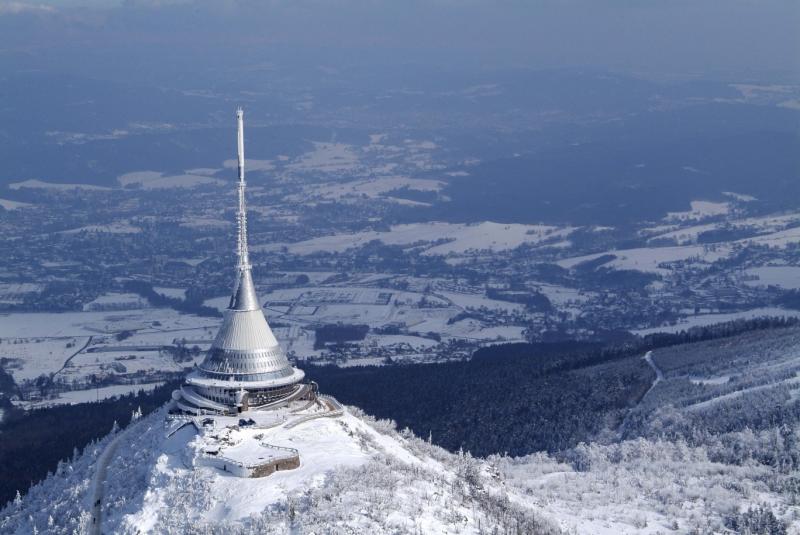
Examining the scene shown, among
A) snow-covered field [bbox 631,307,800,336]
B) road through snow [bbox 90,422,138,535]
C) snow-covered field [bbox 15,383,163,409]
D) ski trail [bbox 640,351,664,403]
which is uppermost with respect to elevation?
road through snow [bbox 90,422,138,535]

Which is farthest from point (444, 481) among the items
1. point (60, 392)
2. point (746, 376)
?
point (60, 392)

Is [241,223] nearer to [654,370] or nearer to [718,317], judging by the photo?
[654,370]

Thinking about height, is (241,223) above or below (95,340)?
above

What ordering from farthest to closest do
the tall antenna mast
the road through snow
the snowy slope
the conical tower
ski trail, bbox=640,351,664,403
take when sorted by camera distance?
ski trail, bbox=640,351,664,403
the tall antenna mast
the conical tower
the road through snow
the snowy slope

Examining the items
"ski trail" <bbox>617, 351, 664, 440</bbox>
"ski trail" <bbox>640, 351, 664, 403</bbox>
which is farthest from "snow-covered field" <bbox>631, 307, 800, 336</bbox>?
"ski trail" <bbox>617, 351, 664, 440</bbox>

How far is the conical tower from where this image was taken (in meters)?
80.3

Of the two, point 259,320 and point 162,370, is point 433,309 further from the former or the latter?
point 259,320

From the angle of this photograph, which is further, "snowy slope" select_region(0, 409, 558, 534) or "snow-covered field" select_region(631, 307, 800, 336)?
"snow-covered field" select_region(631, 307, 800, 336)

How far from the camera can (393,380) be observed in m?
124

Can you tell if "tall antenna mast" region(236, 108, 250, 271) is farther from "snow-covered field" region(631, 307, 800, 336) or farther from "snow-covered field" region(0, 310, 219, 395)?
"snow-covered field" region(631, 307, 800, 336)

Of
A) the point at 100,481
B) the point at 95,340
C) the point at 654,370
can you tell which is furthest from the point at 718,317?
the point at 100,481

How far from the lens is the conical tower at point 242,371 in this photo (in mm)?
80312

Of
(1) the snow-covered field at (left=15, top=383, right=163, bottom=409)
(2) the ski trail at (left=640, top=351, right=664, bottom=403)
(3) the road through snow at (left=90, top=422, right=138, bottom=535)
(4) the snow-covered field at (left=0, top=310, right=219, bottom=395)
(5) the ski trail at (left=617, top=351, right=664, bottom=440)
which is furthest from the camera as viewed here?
(4) the snow-covered field at (left=0, top=310, right=219, bottom=395)

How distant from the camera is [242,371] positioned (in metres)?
81.2
